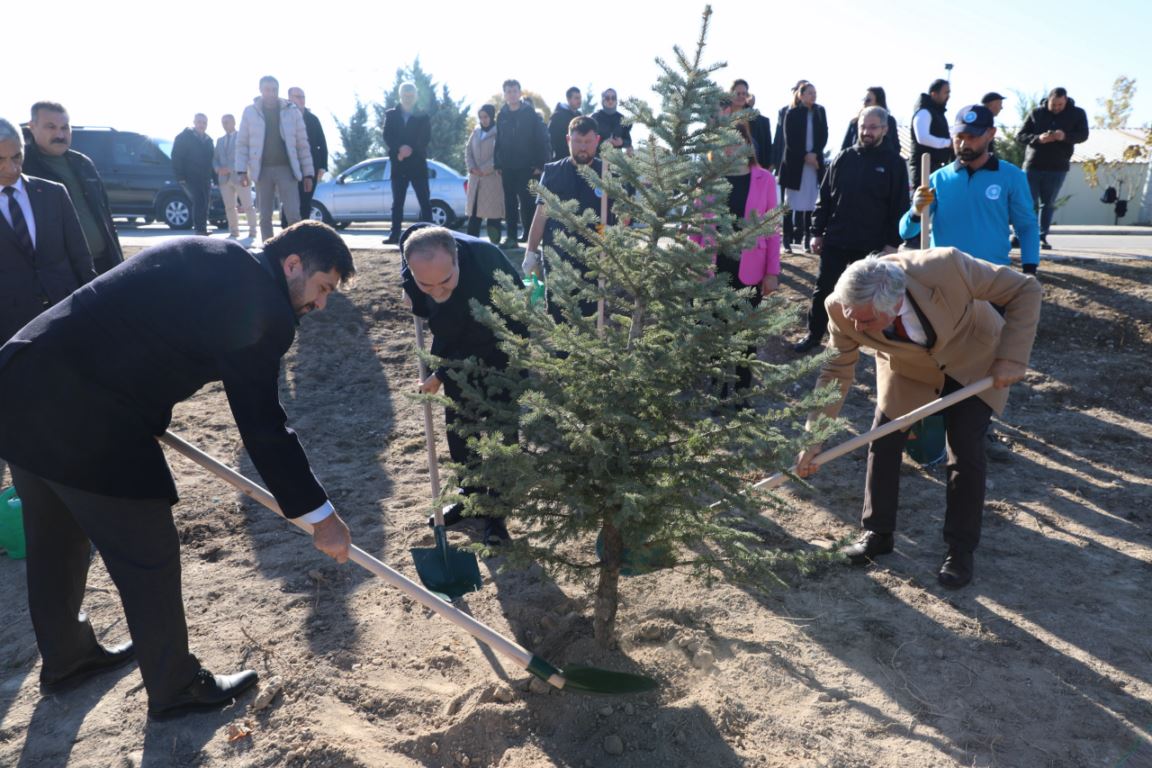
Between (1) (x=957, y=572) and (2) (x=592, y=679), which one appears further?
(1) (x=957, y=572)

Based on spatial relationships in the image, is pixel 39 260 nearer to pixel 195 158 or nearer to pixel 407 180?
pixel 407 180

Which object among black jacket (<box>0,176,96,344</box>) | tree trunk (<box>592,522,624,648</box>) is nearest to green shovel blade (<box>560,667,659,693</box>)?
tree trunk (<box>592,522,624,648</box>)

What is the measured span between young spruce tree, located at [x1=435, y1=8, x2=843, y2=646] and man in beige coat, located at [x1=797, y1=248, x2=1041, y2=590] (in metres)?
0.53

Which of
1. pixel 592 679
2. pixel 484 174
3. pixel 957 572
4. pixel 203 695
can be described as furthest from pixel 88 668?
pixel 484 174

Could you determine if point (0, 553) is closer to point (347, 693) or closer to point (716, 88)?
point (347, 693)

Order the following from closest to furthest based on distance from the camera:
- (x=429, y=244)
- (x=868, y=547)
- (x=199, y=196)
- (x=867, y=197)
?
(x=429, y=244) → (x=868, y=547) → (x=867, y=197) → (x=199, y=196)

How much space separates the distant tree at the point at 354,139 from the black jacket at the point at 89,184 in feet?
115

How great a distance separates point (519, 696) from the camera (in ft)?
11.0

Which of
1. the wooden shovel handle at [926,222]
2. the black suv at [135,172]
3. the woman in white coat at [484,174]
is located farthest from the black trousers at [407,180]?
the black suv at [135,172]

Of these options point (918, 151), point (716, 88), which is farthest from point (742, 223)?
point (918, 151)

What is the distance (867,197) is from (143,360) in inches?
210

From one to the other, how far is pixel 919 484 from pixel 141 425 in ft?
15.2

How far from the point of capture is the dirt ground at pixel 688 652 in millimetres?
3080

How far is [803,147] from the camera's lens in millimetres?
8828
